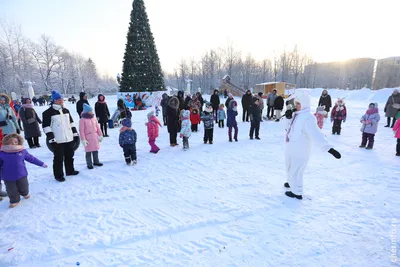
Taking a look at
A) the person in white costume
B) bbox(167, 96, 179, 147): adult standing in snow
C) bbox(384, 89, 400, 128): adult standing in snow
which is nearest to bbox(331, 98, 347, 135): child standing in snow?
bbox(384, 89, 400, 128): adult standing in snow

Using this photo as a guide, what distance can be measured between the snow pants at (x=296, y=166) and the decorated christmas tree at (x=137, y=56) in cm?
2047

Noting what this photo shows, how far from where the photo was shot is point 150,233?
113 inches

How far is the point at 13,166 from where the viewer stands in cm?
349

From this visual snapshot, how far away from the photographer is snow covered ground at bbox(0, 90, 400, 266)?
2.52 meters

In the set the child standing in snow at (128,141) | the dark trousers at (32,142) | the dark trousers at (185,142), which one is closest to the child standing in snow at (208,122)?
the dark trousers at (185,142)

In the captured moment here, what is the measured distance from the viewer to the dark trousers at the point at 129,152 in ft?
18.0

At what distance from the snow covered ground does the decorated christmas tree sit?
17670mm

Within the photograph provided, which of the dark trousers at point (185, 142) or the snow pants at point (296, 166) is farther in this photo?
the dark trousers at point (185, 142)

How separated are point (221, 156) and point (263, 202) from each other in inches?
105

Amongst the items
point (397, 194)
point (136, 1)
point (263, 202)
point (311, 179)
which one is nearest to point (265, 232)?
point (263, 202)

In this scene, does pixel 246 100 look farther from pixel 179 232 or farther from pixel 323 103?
pixel 179 232

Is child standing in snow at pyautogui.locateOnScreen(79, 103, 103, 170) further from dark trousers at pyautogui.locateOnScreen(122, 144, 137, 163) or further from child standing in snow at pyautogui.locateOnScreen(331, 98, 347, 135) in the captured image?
child standing in snow at pyautogui.locateOnScreen(331, 98, 347, 135)

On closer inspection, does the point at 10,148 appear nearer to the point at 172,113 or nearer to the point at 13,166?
the point at 13,166

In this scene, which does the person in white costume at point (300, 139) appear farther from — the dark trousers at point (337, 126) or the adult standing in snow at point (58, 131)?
the dark trousers at point (337, 126)
